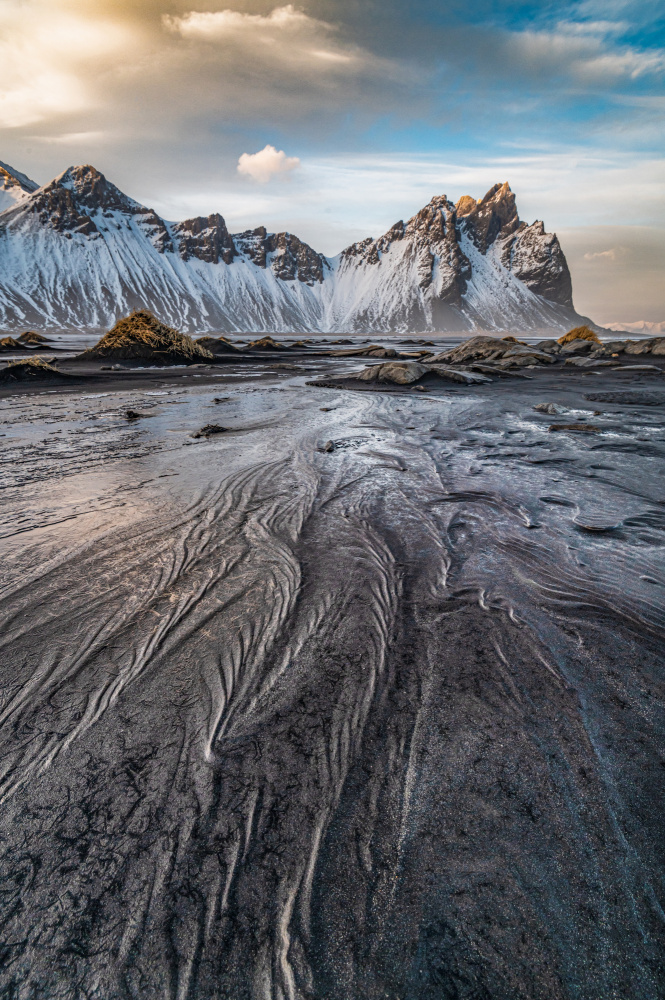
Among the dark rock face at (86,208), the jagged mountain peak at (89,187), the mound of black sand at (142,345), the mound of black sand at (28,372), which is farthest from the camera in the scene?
the jagged mountain peak at (89,187)

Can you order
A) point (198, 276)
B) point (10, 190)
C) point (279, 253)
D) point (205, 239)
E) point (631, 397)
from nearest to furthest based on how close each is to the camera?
1. point (631, 397)
2. point (10, 190)
3. point (198, 276)
4. point (205, 239)
5. point (279, 253)

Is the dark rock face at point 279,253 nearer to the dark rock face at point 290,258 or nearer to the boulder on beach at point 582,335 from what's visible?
the dark rock face at point 290,258

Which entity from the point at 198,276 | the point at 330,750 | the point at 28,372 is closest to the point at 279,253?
the point at 198,276

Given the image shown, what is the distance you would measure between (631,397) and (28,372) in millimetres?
15778

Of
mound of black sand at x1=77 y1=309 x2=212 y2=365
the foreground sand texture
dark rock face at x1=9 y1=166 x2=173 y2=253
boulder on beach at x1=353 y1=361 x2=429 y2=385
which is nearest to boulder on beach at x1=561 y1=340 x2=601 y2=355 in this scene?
boulder on beach at x1=353 y1=361 x2=429 y2=385

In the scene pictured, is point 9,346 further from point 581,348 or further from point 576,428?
point 581,348

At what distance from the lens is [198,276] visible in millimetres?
169250

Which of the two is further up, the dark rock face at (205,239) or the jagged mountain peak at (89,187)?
the jagged mountain peak at (89,187)

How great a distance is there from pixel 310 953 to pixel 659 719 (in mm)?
1425

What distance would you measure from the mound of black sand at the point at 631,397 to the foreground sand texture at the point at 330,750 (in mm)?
7307

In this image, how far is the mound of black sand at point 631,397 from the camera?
30.3 ft

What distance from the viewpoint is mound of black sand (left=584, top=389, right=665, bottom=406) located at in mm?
9225

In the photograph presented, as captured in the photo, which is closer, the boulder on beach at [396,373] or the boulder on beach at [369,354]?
the boulder on beach at [396,373]

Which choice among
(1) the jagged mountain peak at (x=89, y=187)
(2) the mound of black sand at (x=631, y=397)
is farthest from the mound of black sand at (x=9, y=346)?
(1) the jagged mountain peak at (x=89, y=187)
